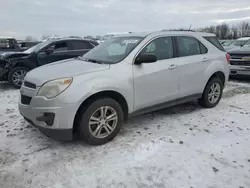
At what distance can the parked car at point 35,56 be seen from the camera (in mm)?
7194

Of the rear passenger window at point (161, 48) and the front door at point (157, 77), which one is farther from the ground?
the rear passenger window at point (161, 48)

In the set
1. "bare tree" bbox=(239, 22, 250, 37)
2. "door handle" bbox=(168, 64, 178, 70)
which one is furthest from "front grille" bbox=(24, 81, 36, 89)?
"bare tree" bbox=(239, 22, 250, 37)

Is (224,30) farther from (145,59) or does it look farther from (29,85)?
(29,85)

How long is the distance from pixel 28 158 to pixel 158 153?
1.79 metres

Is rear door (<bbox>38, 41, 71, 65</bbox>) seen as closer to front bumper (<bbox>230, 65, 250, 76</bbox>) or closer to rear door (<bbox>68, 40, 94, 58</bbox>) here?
rear door (<bbox>68, 40, 94, 58</bbox>)

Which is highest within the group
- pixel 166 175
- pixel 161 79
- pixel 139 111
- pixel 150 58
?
pixel 150 58

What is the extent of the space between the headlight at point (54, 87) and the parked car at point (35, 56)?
4.77m

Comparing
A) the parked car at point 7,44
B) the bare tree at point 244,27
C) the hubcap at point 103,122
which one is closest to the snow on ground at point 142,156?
the hubcap at point 103,122

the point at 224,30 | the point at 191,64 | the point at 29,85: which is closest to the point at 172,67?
the point at 191,64

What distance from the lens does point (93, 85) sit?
324 centimetres

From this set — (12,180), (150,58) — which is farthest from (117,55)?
(12,180)

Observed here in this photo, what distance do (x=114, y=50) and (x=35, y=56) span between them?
4.44 metres

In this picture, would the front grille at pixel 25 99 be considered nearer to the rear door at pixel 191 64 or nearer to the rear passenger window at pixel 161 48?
the rear passenger window at pixel 161 48

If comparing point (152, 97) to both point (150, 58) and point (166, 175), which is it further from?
point (166, 175)
